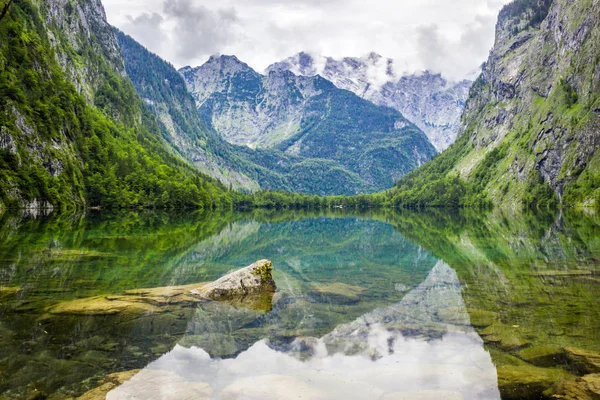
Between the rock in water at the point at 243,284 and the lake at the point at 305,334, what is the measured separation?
1.18m

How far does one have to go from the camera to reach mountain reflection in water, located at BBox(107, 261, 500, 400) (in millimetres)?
10344

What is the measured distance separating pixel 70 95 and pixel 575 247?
161 meters

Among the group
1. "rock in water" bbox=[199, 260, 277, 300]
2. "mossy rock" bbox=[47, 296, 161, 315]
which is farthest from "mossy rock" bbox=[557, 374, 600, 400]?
"rock in water" bbox=[199, 260, 277, 300]

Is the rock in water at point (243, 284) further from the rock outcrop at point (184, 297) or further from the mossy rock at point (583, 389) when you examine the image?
the mossy rock at point (583, 389)

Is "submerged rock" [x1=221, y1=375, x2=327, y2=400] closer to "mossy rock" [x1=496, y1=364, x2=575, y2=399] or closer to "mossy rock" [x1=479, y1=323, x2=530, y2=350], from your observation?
"mossy rock" [x1=496, y1=364, x2=575, y2=399]

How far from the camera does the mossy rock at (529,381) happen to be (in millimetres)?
9953

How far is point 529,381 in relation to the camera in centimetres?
1057

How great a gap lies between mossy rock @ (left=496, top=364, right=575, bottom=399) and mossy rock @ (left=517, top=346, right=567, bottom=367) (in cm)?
42

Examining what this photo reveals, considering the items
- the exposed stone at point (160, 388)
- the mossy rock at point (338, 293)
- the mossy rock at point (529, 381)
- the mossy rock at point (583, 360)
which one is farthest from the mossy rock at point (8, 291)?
the mossy rock at point (583, 360)

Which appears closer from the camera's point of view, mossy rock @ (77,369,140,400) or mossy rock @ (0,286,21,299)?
mossy rock @ (77,369,140,400)

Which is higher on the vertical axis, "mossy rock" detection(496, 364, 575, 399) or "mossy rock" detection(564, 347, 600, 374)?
"mossy rock" detection(564, 347, 600, 374)

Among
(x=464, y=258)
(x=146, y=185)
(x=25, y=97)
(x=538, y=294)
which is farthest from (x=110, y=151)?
(x=538, y=294)

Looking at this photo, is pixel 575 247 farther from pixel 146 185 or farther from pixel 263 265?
pixel 146 185

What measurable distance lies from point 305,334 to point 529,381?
723 centimetres
